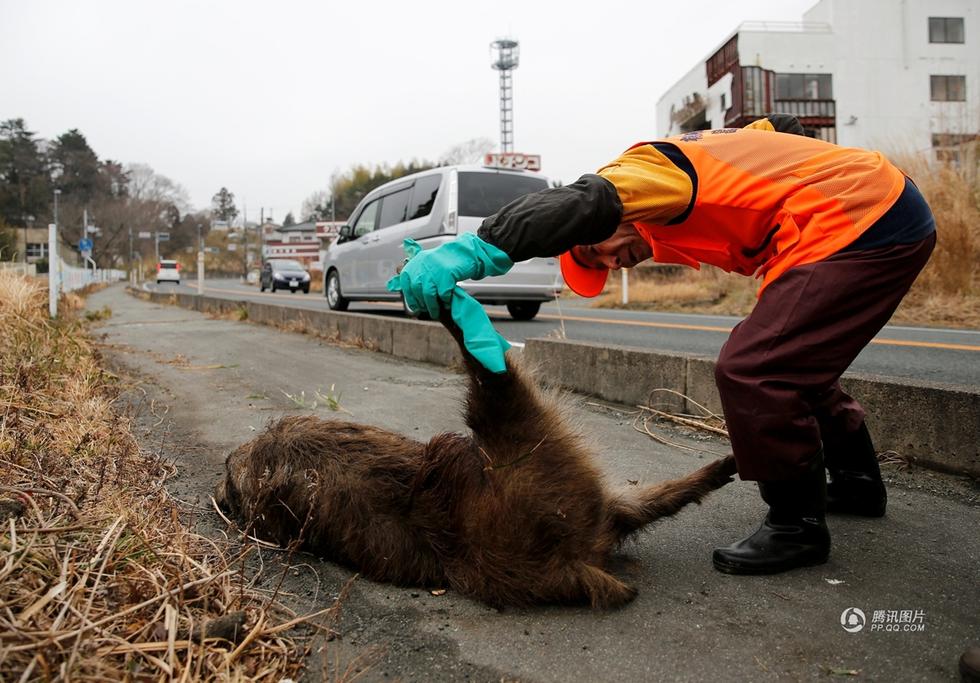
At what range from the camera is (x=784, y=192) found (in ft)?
6.22

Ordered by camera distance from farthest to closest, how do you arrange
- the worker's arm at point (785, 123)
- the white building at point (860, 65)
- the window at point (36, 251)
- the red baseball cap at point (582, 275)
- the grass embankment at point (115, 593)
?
the white building at point (860, 65) → the window at point (36, 251) → the worker's arm at point (785, 123) → the red baseball cap at point (582, 275) → the grass embankment at point (115, 593)

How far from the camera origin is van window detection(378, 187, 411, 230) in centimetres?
1081

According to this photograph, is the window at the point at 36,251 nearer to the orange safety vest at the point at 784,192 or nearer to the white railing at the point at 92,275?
the white railing at the point at 92,275

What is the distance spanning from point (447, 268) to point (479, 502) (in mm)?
624

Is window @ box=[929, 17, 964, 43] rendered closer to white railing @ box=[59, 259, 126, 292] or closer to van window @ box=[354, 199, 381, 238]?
van window @ box=[354, 199, 381, 238]

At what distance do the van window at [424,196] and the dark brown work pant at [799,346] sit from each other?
8.50 meters

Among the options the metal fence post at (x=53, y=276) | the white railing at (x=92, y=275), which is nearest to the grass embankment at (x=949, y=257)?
the metal fence post at (x=53, y=276)

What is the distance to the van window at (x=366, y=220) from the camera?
11836 millimetres

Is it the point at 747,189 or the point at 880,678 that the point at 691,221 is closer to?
the point at 747,189

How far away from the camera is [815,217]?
1862mm

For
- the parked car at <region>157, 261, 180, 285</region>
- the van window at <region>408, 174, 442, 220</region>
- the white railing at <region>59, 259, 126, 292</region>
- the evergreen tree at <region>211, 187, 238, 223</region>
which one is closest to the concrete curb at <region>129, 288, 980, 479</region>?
the van window at <region>408, 174, 442, 220</region>

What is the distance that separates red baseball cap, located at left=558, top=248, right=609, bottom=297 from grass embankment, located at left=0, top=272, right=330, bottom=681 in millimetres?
1305

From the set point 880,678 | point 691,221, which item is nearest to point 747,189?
point 691,221

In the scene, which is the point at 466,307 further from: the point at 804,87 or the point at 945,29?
the point at 945,29
